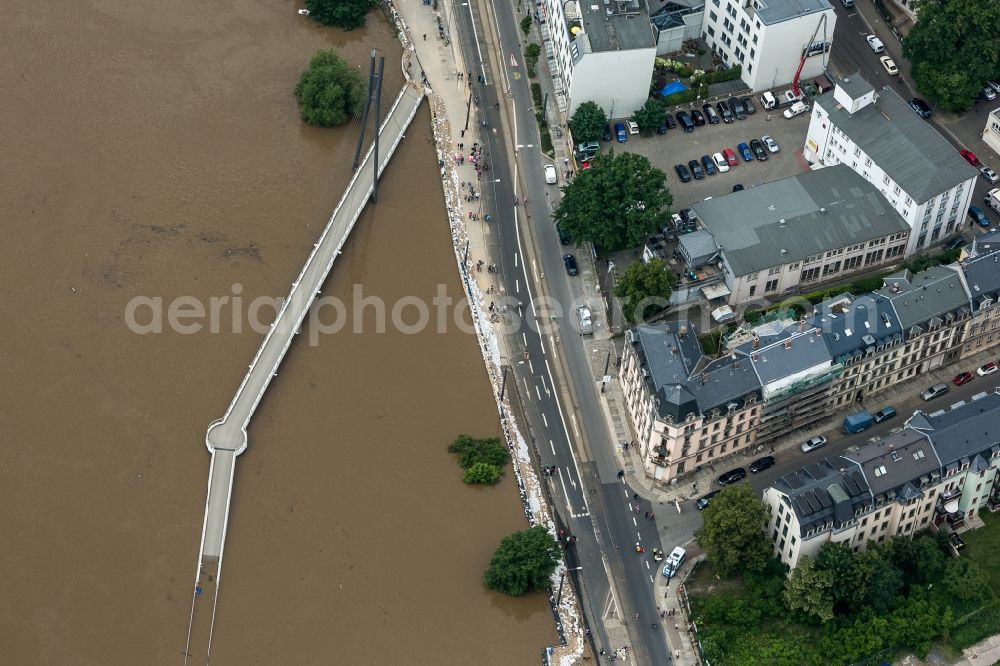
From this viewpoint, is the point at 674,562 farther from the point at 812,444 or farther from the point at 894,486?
the point at 894,486

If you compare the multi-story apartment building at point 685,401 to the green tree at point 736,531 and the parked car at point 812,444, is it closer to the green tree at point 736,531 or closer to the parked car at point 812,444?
the parked car at point 812,444

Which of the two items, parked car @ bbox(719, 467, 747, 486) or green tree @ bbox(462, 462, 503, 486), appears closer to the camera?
green tree @ bbox(462, 462, 503, 486)

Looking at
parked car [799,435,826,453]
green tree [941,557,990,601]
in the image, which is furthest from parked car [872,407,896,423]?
green tree [941,557,990,601]

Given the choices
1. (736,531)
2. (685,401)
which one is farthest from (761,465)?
(736,531)

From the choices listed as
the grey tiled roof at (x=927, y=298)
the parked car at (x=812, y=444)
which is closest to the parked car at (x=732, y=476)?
the parked car at (x=812, y=444)

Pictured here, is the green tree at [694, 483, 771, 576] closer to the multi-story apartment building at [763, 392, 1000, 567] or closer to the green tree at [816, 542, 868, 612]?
the multi-story apartment building at [763, 392, 1000, 567]

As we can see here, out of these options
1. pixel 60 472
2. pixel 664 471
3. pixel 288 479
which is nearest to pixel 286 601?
pixel 288 479
